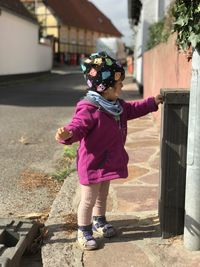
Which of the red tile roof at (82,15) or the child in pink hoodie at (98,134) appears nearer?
the child in pink hoodie at (98,134)

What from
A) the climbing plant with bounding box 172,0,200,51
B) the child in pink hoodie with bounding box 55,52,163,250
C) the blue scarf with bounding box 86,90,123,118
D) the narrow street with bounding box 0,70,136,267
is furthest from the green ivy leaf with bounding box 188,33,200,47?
the narrow street with bounding box 0,70,136,267

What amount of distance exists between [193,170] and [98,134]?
2.37ft

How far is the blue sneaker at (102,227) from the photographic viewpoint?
3975 millimetres

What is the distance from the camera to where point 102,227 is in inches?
158

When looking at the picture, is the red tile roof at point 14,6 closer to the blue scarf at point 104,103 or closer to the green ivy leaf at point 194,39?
the blue scarf at point 104,103

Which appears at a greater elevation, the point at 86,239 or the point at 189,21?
the point at 189,21

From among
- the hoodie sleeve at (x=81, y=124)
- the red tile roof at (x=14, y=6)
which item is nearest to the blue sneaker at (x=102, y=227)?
the hoodie sleeve at (x=81, y=124)

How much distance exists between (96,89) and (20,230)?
48.8 inches

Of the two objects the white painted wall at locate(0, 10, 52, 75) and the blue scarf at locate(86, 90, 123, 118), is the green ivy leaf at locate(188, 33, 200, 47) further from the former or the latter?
the white painted wall at locate(0, 10, 52, 75)

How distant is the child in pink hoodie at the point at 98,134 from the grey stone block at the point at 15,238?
41cm

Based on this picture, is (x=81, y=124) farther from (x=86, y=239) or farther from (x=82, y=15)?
(x=82, y=15)

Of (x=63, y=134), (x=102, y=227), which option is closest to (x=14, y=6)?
(x=102, y=227)

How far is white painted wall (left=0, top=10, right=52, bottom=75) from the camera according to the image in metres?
24.6

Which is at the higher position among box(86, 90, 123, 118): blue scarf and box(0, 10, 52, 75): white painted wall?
box(0, 10, 52, 75): white painted wall
